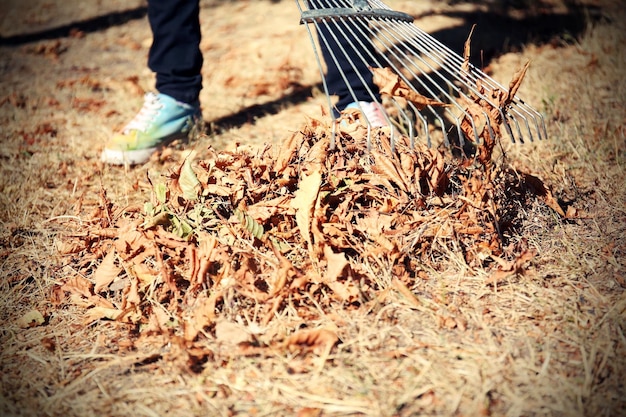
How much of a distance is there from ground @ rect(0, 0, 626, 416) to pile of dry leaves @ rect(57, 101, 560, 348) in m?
0.06

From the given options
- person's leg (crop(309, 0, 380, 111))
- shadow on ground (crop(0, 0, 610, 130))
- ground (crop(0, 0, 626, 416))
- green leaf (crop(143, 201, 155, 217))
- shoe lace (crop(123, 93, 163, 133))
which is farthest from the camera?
shadow on ground (crop(0, 0, 610, 130))

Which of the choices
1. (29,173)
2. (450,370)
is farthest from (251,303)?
(29,173)

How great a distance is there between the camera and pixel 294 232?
168 cm

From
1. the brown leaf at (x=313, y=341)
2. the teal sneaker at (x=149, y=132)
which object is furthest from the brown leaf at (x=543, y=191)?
the teal sneaker at (x=149, y=132)

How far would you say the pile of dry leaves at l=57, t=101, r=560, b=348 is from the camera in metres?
1.53

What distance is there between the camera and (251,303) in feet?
5.03

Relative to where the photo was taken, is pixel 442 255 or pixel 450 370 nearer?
pixel 450 370

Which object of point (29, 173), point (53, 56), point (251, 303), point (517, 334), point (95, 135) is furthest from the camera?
point (53, 56)

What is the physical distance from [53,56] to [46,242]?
2.80m

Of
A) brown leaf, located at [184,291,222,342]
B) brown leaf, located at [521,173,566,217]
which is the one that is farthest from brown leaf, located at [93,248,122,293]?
brown leaf, located at [521,173,566,217]

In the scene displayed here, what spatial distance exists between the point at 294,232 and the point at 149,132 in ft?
4.11

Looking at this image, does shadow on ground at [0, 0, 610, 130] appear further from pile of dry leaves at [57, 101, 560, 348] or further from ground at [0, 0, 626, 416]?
pile of dry leaves at [57, 101, 560, 348]

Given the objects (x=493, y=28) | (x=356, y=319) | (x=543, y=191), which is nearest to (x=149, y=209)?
(x=356, y=319)

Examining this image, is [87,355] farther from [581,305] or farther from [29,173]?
[581,305]
